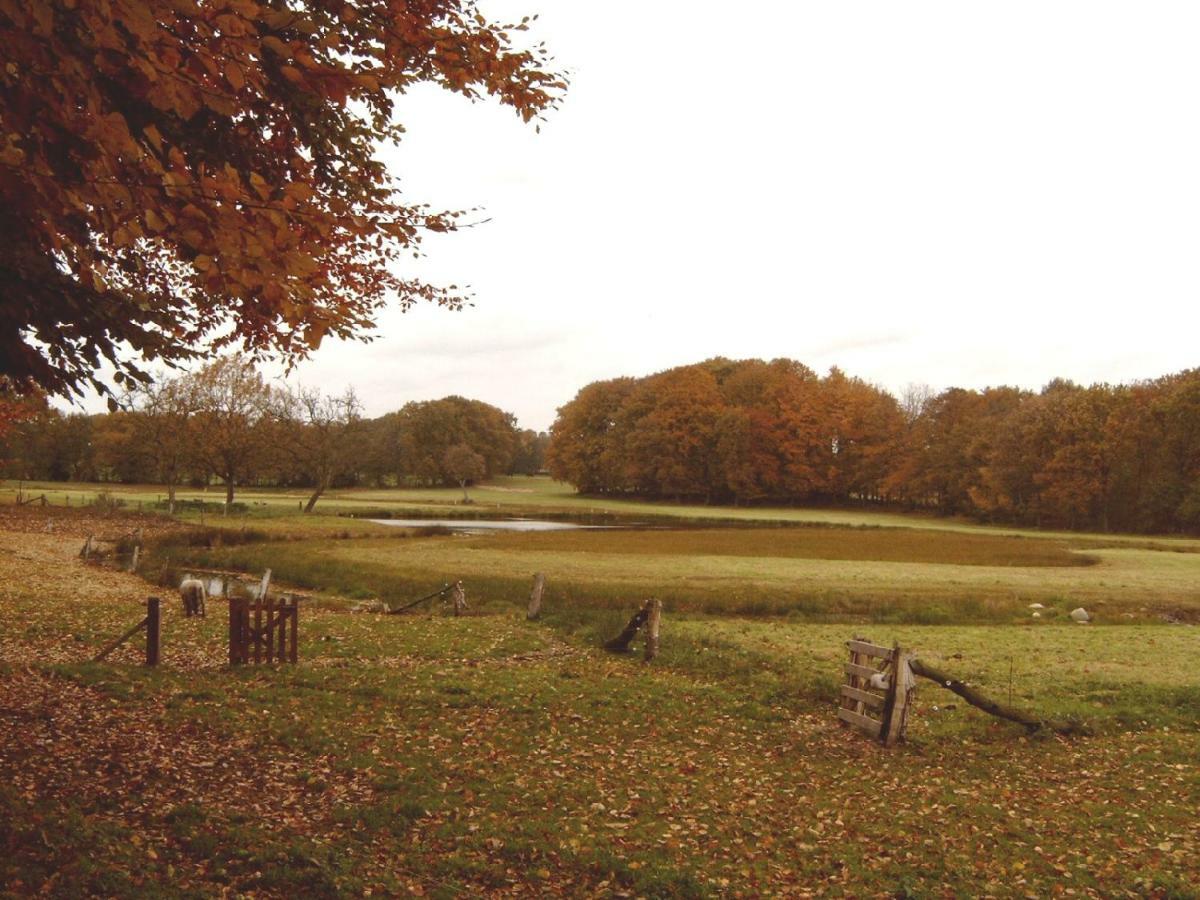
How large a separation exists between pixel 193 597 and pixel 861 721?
→ 49.0ft

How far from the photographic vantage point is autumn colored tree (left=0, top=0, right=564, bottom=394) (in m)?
4.02

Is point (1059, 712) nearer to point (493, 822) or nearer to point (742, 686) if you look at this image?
point (742, 686)

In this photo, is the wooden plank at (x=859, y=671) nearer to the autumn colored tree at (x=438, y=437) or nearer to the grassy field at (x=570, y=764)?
the grassy field at (x=570, y=764)

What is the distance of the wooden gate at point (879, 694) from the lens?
11.6 metres

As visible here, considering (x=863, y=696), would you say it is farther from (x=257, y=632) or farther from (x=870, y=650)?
(x=257, y=632)

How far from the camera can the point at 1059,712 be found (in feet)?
42.8

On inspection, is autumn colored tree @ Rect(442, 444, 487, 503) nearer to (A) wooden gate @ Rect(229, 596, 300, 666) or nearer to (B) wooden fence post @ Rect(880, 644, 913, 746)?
(A) wooden gate @ Rect(229, 596, 300, 666)

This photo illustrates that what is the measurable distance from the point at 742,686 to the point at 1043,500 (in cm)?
7050

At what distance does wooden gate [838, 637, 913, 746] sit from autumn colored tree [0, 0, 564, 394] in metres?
8.52

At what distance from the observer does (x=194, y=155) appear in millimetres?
7098

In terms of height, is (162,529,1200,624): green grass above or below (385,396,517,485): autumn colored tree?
below

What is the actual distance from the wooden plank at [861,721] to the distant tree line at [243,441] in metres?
23.2

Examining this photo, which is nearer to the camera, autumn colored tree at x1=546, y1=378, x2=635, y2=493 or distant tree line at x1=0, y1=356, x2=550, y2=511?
distant tree line at x1=0, y1=356, x2=550, y2=511

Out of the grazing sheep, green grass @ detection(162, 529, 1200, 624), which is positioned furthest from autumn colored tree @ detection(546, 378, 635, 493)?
the grazing sheep
